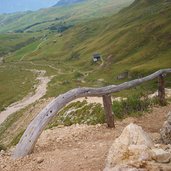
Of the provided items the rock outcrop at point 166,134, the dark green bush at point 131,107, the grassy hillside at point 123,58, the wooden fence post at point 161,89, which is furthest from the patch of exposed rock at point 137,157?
the grassy hillside at point 123,58

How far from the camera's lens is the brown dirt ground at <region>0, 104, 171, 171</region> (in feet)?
33.7

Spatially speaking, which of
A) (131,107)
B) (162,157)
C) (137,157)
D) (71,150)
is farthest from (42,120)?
(131,107)

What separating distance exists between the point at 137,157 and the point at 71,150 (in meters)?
3.60

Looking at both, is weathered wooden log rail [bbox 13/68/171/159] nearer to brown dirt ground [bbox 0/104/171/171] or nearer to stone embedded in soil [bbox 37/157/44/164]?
brown dirt ground [bbox 0/104/171/171]

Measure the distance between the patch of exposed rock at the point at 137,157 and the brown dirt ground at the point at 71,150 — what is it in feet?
3.47

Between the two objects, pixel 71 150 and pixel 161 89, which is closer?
pixel 71 150

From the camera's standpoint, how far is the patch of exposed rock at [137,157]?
8.09 meters

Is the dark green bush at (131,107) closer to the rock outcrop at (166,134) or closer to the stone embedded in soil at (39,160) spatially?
the rock outcrop at (166,134)

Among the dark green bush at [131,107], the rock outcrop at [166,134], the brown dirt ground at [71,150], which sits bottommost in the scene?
the dark green bush at [131,107]

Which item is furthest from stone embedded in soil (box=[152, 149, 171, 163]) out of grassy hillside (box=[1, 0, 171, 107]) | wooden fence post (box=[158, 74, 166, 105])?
grassy hillside (box=[1, 0, 171, 107])

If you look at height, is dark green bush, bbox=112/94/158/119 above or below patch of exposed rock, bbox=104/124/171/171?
below

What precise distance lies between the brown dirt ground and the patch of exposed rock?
1058 mm

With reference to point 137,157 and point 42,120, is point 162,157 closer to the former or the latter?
point 137,157

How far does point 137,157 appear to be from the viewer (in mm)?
8312
